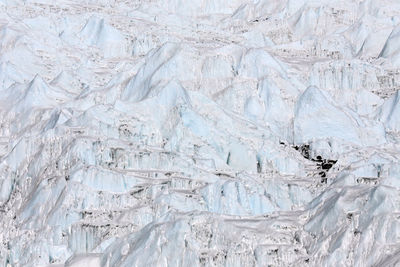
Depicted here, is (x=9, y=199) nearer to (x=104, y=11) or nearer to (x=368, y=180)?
(x=368, y=180)

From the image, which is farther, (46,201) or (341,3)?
(341,3)

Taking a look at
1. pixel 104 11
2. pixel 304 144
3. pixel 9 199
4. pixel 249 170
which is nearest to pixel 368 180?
pixel 249 170

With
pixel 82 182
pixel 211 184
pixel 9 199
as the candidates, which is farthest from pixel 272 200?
pixel 9 199

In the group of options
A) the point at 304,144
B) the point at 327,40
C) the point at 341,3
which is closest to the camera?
the point at 304,144

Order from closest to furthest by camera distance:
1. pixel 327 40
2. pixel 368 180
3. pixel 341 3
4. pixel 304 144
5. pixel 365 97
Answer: pixel 368 180 < pixel 304 144 < pixel 365 97 < pixel 327 40 < pixel 341 3

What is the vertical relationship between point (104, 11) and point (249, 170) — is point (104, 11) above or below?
above

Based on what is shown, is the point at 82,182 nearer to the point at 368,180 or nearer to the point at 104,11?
the point at 368,180

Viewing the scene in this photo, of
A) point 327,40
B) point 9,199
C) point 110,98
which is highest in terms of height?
point 327,40
